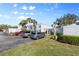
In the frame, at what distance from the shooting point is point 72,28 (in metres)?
8.44

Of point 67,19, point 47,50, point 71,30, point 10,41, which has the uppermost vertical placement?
point 67,19

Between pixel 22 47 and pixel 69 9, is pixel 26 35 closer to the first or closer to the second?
pixel 22 47

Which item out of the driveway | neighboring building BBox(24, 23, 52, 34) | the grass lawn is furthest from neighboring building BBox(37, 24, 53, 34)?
the driveway

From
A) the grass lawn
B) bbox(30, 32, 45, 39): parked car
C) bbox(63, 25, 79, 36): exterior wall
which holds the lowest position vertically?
the grass lawn

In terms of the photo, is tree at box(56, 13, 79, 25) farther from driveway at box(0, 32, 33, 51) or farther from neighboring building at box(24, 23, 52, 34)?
driveway at box(0, 32, 33, 51)

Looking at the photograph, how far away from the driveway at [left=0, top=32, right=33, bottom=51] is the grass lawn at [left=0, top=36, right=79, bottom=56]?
7 cm

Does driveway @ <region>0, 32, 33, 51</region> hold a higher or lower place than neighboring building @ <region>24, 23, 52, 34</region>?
lower

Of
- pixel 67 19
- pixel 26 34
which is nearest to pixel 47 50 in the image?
pixel 26 34

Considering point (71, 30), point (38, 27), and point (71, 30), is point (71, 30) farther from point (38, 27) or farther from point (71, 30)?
point (38, 27)

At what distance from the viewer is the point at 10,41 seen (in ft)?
27.8

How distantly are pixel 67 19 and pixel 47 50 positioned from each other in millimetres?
519

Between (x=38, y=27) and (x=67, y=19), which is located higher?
(x=67, y=19)

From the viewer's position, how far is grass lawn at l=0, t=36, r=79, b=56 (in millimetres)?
8445

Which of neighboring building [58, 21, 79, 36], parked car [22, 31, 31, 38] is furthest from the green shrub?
parked car [22, 31, 31, 38]
